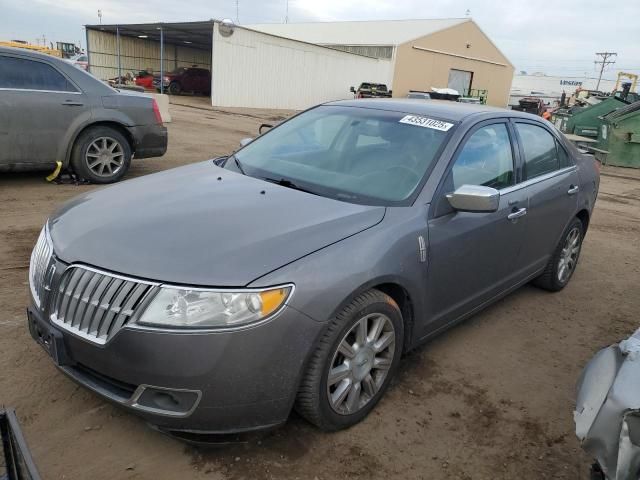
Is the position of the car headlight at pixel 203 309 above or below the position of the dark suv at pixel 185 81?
above

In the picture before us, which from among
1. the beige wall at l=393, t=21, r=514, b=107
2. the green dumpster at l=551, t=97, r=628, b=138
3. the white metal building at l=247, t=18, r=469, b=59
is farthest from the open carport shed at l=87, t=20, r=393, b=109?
the green dumpster at l=551, t=97, r=628, b=138

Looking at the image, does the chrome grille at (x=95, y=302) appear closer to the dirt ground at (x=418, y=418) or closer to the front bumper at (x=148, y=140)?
the dirt ground at (x=418, y=418)

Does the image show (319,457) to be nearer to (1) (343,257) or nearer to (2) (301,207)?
(1) (343,257)

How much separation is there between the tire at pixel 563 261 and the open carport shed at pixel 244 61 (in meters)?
21.9

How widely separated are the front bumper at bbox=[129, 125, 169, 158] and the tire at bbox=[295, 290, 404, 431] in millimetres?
5590

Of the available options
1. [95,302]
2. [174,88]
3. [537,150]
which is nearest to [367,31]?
[174,88]

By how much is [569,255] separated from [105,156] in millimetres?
5734

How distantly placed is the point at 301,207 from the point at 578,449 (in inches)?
75.2

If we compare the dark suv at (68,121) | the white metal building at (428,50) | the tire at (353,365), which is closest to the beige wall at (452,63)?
the white metal building at (428,50)

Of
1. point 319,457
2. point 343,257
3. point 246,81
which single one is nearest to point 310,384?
point 319,457

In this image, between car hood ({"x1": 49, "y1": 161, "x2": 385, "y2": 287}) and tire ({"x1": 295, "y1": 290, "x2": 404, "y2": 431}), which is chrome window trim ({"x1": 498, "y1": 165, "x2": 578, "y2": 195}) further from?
tire ({"x1": 295, "y1": 290, "x2": 404, "y2": 431})

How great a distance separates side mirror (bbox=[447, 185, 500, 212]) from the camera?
285cm

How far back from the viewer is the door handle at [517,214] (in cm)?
355

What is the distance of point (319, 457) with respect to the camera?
2.50m
